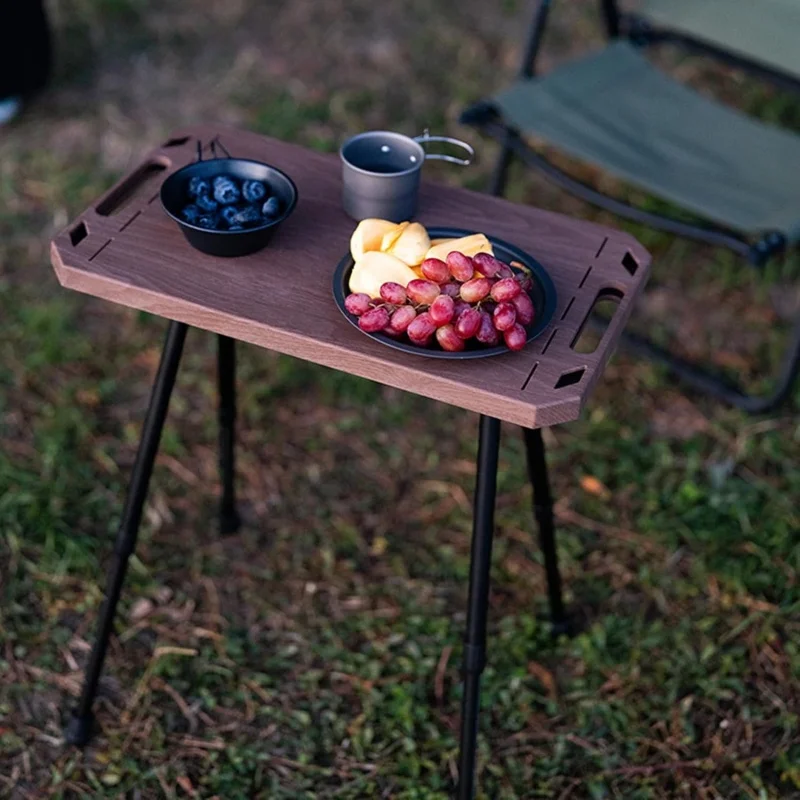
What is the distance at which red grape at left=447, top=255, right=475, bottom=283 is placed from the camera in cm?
140

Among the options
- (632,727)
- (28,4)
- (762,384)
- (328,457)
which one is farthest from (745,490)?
(28,4)

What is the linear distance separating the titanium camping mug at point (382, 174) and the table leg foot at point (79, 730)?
0.93 metres

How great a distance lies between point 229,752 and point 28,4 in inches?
87.6

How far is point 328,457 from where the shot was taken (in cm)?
234

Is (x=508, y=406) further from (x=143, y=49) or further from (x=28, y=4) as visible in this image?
(x=143, y=49)

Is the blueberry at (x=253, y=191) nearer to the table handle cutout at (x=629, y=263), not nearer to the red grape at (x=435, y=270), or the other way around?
the red grape at (x=435, y=270)

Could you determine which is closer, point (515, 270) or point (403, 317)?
point (403, 317)

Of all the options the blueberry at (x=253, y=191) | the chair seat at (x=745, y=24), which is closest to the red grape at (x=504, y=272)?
the blueberry at (x=253, y=191)

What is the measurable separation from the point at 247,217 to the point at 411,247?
0.24 meters

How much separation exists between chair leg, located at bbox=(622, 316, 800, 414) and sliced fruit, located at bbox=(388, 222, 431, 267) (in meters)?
1.12

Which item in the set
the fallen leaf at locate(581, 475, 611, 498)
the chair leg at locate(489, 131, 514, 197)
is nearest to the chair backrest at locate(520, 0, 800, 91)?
the chair leg at locate(489, 131, 514, 197)

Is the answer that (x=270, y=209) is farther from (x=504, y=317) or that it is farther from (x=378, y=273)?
(x=504, y=317)

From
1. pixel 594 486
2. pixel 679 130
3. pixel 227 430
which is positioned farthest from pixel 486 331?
pixel 679 130

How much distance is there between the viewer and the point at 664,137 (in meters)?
2.47
